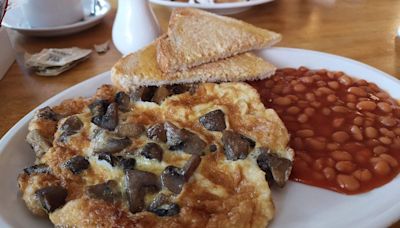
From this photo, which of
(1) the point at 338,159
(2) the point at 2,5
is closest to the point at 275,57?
(1) the point at 338,159

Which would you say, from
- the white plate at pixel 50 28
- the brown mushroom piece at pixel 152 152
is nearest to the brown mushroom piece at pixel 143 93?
the brown mushroom piece at pixel 152 152

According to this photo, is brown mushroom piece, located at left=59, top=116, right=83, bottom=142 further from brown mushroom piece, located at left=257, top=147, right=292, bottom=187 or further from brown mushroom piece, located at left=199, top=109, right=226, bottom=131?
brown mushroom piece, located at left=257, top=147, right=292, bottom=187

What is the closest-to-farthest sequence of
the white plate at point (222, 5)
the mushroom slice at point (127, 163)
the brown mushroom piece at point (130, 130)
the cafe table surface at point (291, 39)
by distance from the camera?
the mushroom slice at point (127, 163) → the brown mushroom piece at point (130, 130) → the cafe table surface at point (291, 39) → the white plate at point (222, 5)

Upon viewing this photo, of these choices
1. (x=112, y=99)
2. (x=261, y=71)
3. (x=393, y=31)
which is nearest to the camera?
(x=112, y=99)

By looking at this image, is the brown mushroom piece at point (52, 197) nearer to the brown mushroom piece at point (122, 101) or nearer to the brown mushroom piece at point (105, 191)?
the brown mushroom piece at point (105, 191)

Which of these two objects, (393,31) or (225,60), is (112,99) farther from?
(393,31)
